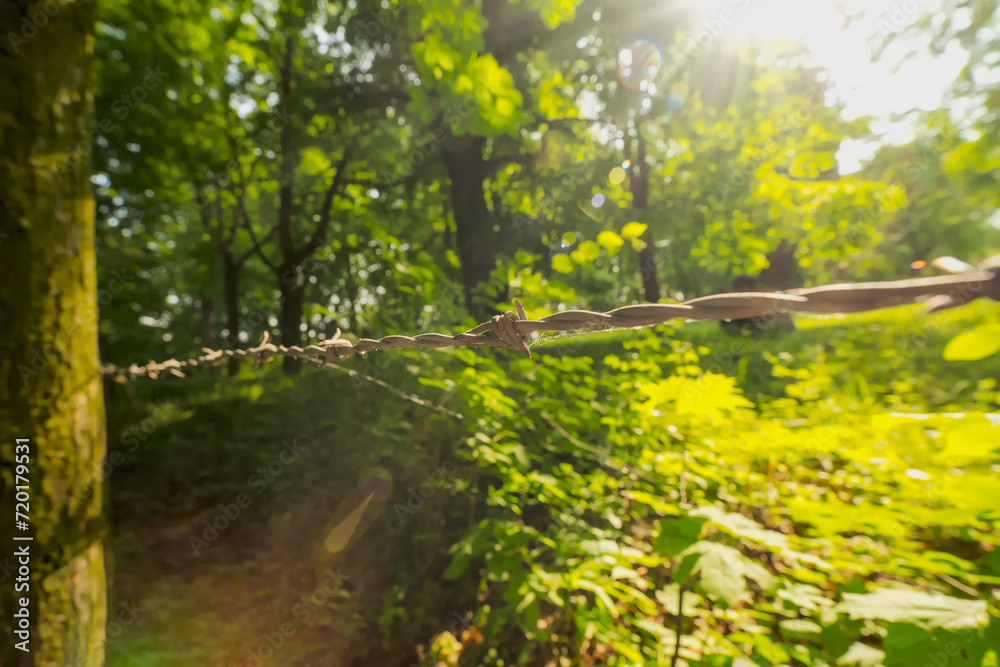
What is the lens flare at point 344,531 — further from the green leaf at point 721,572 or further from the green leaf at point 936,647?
the green leaf at point 936,647

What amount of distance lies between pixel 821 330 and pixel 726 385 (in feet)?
35.2

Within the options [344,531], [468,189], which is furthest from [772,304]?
[468,189]

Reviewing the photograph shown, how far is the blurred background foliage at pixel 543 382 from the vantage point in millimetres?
1671

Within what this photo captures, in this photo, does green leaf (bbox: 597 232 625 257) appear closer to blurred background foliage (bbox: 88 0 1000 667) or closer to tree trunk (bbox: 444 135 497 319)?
blurred background foliage (bbox: 88 0 1000 667)

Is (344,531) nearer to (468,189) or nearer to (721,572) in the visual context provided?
(721,572)

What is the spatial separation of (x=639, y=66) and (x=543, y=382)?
445cm

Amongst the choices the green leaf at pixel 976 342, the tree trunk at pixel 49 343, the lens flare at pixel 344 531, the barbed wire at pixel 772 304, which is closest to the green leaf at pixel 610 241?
the barbed wire at pixel 772 304

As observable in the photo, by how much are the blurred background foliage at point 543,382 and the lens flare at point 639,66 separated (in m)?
0.04

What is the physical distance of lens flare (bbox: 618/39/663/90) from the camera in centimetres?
448

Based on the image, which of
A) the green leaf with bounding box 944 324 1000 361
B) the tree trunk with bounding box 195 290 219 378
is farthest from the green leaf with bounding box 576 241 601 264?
the tree trunk with bounding box 195 290 219 378

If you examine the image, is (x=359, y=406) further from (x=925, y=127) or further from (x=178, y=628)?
(x=925, y=127)

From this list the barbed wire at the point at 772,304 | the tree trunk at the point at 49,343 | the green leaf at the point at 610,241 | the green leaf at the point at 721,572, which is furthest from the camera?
the green leaf at the point at 610,241

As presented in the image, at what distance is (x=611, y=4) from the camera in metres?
4.09

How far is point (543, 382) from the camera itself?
6.64ft
